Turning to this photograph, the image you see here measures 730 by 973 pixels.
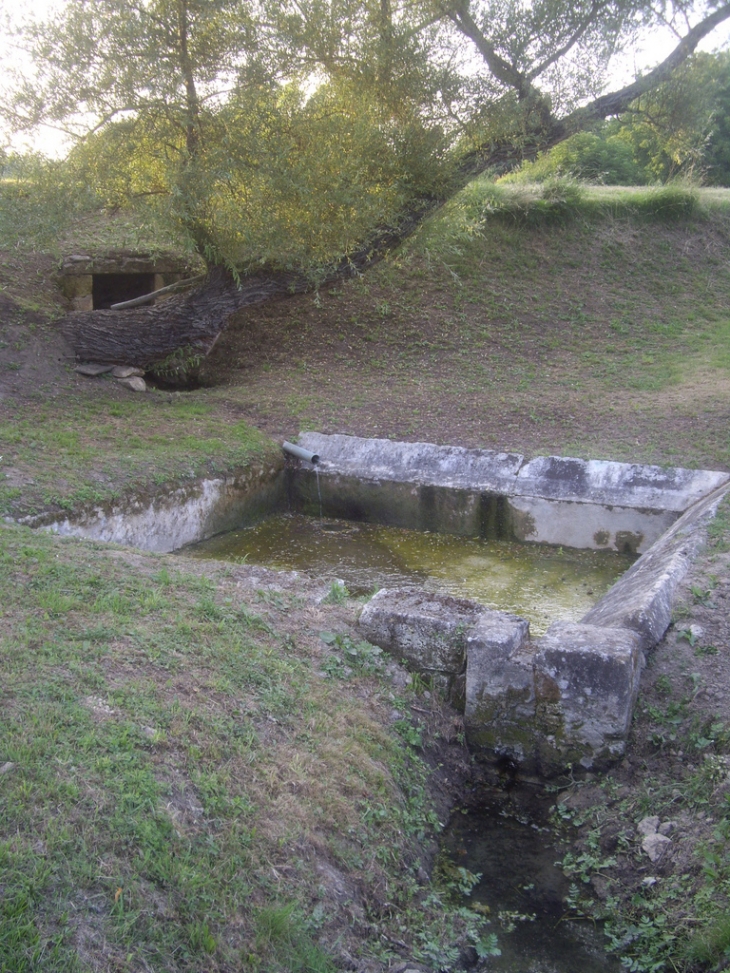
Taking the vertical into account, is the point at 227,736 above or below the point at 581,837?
above

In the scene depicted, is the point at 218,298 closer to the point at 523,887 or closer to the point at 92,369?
the point at 92,369

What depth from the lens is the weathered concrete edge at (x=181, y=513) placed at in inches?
265

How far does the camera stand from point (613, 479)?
7836mm

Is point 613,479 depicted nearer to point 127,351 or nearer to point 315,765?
point 315,765

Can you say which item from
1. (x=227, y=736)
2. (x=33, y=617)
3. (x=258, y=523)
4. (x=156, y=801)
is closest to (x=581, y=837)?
(x=227, y=736)

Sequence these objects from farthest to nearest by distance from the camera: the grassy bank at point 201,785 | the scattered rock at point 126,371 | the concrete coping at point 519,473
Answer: the scattered rock at point 126,371 → the concrete coping at point 519,473 → the grassy bank at point 201,785

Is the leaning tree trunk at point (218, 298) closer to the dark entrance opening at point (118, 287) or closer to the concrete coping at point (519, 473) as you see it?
the dark entrance opening at point (118, 287)

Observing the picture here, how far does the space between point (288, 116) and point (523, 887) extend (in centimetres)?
832

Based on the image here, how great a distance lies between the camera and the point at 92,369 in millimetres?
10477

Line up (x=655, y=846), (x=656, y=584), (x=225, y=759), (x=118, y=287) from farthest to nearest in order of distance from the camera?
(x=118, y=287)
(x=656, y=584)
(x=655, y=846)
(x=225, y=759)

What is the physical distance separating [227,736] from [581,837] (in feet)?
5.60

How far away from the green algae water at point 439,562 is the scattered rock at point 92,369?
340cm

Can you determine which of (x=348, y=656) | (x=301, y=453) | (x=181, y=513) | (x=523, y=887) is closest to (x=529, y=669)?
(x=348, y=656)

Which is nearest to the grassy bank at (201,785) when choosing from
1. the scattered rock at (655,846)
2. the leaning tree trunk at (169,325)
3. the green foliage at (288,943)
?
the green foliage at (288,943)
